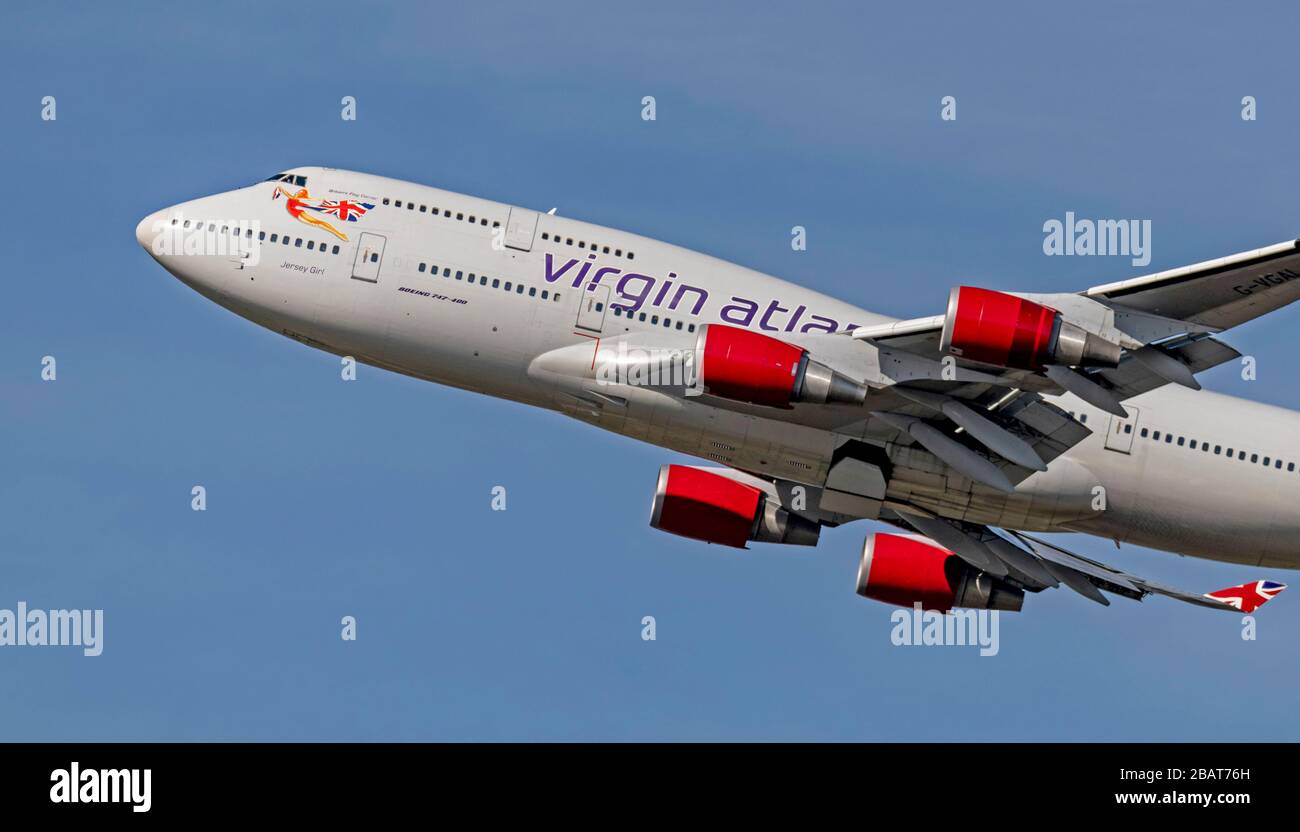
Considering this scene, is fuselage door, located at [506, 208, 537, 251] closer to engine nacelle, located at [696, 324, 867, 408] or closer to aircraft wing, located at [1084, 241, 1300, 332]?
engine nacelle, located at [696, 324, 867, 408]

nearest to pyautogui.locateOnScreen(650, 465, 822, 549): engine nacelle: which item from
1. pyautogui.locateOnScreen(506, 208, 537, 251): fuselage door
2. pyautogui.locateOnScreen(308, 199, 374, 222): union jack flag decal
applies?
pyautogui.locateOnScreen(506, 208, 537, 251): fuselage door

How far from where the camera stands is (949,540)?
56406 millimetres

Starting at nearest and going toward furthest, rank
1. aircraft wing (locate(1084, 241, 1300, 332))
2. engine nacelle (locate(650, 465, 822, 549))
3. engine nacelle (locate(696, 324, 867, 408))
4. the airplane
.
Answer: aircraft wing (locate(1084, 241, 1300, 332)) → engine nacelle (locate(696, 324, 867, 408)) → the airplane → engine nacelle (locate(650, 465, 822, 549))

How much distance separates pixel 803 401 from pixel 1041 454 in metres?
7.14

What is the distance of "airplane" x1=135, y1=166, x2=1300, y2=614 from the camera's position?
4956 centimetres

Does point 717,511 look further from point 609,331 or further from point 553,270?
point 553,270

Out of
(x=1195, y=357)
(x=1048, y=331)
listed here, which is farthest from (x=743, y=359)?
(x=1195, y=357)

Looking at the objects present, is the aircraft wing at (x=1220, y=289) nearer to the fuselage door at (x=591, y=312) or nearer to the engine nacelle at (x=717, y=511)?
the fuselage door at (x=591, y=312)

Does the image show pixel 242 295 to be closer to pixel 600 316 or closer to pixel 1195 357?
pixel 600 316

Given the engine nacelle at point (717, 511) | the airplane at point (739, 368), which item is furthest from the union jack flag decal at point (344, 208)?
the engine nacelle at point (717, 511)

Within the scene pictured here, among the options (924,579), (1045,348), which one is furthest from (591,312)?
(924,579)

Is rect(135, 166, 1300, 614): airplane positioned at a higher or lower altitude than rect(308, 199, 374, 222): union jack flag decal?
lower

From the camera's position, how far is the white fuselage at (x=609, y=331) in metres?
51.1

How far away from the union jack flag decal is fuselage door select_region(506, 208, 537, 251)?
361 cm
